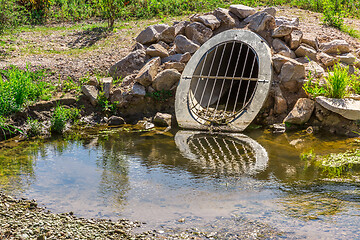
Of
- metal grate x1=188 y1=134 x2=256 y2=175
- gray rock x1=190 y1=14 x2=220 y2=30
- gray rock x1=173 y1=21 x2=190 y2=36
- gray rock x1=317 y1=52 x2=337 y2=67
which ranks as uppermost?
gray rock x1=190 y1=14 x2=220 y2=30

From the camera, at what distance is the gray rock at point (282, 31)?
7484mm

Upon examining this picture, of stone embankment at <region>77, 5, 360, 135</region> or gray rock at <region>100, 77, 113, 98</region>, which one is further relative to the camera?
gray rock at <region>100, 77, 113, 98</region>

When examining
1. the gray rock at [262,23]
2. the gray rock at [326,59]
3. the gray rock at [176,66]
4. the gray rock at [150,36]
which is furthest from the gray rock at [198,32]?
the gray rock at [326,59]

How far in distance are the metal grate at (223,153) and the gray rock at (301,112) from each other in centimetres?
100

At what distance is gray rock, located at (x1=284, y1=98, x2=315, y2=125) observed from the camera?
20.9 feet

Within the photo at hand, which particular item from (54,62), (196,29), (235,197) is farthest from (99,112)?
(235,197)

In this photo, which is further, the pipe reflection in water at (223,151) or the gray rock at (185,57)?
the gray rock at (185,57)

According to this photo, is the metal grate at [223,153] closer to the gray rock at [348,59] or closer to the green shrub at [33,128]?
the green shrub at [33,128]

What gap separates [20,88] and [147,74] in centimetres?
224

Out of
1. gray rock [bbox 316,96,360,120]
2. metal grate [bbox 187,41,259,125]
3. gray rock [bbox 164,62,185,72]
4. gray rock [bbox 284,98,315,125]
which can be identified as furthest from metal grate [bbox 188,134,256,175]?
gray rock [bbox 164,62,185,72]

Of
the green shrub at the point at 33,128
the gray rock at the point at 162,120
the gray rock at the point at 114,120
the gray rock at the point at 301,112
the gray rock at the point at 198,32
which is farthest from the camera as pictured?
the gray rock at the point at 198,32

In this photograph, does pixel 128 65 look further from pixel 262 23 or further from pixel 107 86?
pixel 262 23

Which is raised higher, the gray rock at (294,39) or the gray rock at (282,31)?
the gray rock at (282,31)

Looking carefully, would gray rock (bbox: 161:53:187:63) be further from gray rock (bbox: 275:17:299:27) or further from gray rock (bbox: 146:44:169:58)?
gray rock (bbox: 275:17:299:27)
